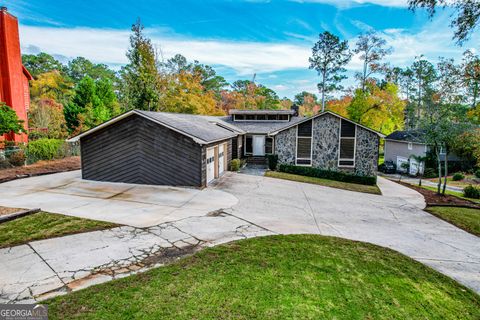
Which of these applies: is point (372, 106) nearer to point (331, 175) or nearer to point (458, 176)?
point (458, 176)

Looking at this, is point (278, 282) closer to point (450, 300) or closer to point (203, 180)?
point (450, 300)

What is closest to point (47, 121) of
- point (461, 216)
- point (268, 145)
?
point (268, 145)

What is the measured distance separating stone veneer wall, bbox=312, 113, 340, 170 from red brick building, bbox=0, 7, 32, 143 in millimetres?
22038

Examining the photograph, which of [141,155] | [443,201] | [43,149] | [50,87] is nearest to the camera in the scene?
[141,155]

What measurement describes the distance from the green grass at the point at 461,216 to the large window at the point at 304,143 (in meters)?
8.93

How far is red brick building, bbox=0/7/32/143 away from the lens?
20.6 metres

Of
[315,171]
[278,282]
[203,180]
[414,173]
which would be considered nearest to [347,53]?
[414,173]

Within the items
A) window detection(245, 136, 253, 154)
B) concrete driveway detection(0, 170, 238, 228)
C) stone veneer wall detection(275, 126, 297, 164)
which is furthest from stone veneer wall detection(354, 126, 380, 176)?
concrete driveway detection(0, 170, 238, 228)

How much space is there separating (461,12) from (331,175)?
41.9 ft

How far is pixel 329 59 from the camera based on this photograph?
1428 inches

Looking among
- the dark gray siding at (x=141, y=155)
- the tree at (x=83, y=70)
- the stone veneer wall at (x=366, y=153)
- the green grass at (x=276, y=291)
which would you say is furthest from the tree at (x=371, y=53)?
the tree at (x=83, y=70)

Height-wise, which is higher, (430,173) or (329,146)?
(329,146)

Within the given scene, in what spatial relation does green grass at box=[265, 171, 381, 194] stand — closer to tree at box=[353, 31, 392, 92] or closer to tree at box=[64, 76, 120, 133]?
tree at box=[353, 31, 392, 92]

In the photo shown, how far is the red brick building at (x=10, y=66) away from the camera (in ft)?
67.6
